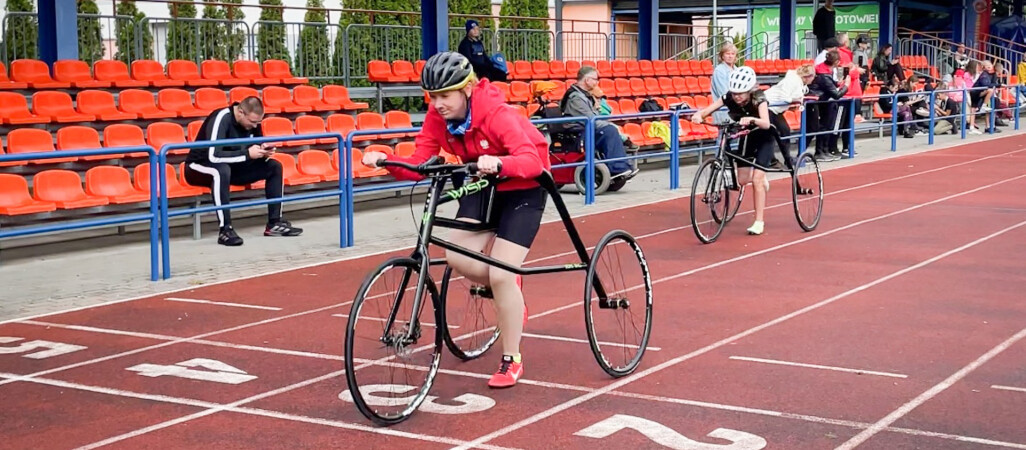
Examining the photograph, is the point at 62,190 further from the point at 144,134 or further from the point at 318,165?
the point at 318,165

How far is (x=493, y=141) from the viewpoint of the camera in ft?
21.0

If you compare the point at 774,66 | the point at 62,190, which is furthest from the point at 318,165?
the point at 774,66

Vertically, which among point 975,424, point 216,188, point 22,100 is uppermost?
point 22,100

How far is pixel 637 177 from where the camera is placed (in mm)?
19359

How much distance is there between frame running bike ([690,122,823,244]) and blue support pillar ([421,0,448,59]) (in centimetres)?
885

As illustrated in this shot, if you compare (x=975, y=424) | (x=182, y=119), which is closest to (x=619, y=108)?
(x=182, y=119)

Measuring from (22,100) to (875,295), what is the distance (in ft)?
30.6

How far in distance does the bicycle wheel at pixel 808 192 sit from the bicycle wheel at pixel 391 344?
7092 mm

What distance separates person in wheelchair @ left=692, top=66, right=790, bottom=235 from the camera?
39.7 ft

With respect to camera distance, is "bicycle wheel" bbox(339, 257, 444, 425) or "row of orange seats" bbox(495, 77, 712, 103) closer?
"bicycle wheel" bbox(339, 257, 444, 425)

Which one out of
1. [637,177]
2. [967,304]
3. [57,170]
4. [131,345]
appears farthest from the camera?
[637,177]

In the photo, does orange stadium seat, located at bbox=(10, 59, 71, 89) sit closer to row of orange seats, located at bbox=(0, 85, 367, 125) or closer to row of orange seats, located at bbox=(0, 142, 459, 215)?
row of orange seats, located at bbox=(0, 85, 367, 125)

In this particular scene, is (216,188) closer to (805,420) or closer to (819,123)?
(805,420)

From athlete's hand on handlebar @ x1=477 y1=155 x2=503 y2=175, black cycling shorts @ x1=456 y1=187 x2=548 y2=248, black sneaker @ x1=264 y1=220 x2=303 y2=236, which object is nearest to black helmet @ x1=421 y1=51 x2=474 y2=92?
athlete's hand on handlebar @ x1=477 y1=155 x2=503 y2=175
